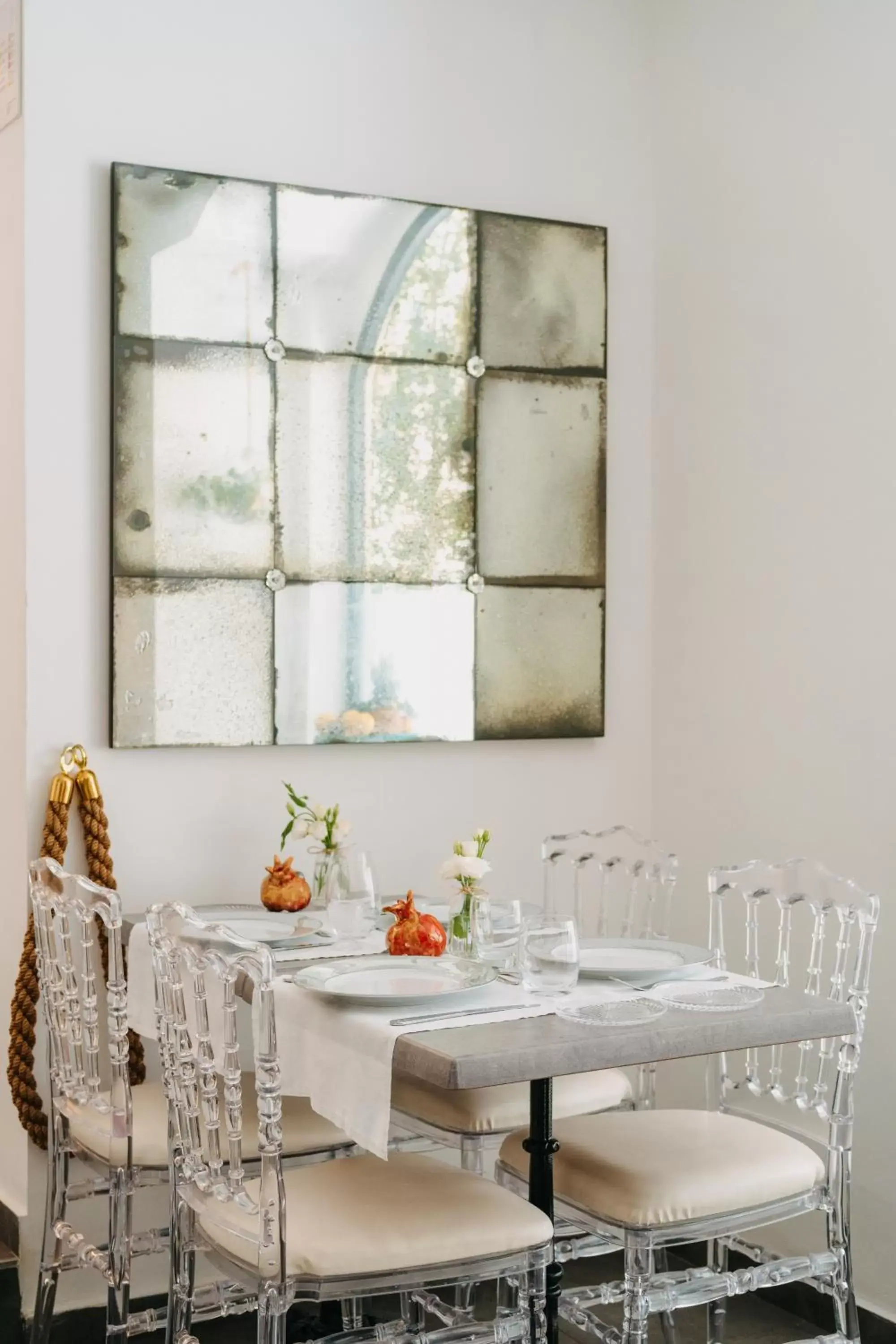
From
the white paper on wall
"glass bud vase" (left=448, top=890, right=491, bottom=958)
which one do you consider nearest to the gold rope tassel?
"glass bud vase" (left=448, top=890, right=491, bottom=958)

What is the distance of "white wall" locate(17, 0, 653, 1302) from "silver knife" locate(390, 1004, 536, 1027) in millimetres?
1044

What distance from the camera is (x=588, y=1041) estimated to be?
2000 millimetres

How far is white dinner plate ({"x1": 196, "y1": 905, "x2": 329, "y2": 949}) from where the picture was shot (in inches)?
102

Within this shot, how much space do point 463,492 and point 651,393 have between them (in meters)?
0.56

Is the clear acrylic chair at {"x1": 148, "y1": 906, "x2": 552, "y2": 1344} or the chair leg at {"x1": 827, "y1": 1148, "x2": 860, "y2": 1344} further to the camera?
the chair leg at {"x1": 827, "y1": 1148, "x2": 860, "y2": 1344}

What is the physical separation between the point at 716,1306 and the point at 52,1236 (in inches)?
46.4

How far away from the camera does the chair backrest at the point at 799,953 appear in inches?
95.3

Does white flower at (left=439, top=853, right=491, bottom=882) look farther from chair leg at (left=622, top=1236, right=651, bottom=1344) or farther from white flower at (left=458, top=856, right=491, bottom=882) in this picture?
chair leg at (left=622, top=1236, right=651, bottom=1344)

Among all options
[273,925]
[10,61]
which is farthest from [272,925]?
[10,61]

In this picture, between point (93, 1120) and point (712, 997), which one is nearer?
point (712, 997)

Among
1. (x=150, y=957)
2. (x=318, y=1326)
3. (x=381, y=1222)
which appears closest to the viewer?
(x=381, y=1222)

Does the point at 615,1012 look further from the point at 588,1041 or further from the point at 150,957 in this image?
the point at 150,957

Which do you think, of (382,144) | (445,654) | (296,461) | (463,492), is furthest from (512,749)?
(382,144)

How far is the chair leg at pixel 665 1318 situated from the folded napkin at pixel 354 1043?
0.79 metres
